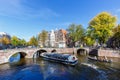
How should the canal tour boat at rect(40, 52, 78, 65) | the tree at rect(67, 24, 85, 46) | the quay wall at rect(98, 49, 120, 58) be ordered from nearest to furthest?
1. the canal tour boat at rect(40, 52, 78, 65)
2. the quay wall at rect(98, 49, 120, 58)
3. the tree at rect(67, 24, 85, 46)

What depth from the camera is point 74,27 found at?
95.3 metres

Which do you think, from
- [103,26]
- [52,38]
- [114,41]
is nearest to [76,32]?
[52,38]

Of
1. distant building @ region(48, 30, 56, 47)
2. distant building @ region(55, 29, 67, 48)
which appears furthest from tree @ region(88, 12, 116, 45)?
distant building @ region(48, 30, 56, 47)

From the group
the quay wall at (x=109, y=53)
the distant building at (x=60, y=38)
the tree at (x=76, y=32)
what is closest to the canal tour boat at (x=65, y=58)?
the quay wall at (x=109, y=53)

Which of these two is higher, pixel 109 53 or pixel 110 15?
pixel 110 15

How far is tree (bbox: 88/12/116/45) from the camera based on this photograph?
207 ft

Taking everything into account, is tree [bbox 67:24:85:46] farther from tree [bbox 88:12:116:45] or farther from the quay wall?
the quay wall

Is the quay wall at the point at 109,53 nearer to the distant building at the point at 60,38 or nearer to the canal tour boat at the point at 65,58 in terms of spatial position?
the canal tour boat at the point at 65,58

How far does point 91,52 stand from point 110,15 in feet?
72.6

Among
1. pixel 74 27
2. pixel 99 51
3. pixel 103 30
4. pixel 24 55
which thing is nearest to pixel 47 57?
pixel 24 55

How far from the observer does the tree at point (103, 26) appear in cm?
6319

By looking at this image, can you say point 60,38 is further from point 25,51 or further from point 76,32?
point 25,51

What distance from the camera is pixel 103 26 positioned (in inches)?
2501

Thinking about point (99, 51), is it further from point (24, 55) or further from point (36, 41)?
point (36, 41)
